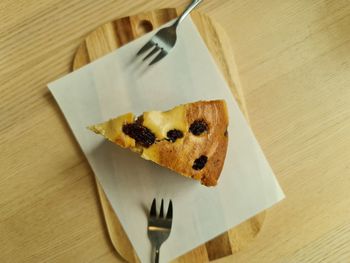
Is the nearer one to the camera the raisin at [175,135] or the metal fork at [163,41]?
the raisin at [175,135]

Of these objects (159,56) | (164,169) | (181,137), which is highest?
(159,56)

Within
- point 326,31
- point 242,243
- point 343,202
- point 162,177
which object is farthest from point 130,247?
point 326,31

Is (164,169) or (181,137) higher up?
(181,137)

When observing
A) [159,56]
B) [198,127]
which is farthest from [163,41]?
[198,127]

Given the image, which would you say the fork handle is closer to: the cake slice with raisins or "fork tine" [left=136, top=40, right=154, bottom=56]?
"fork tine" [left=136, top=40, right=154, bottom=56]

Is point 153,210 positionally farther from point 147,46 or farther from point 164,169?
point 147,46

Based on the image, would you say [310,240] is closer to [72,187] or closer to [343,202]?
[343,202]

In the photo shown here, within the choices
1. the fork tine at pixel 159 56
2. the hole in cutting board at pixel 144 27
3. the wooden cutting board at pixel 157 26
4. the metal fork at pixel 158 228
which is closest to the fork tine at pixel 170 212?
the metal fork at pixel 158 228

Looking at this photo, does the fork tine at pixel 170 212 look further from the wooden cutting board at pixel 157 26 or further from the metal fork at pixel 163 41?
the metal fork at pixel 163 41

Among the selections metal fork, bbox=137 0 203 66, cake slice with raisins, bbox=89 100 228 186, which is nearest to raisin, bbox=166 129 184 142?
cake slice with raisins, bbox=89 100 228 186
